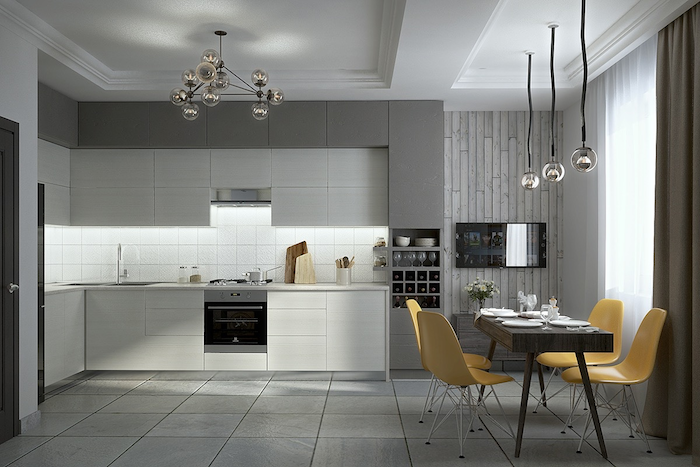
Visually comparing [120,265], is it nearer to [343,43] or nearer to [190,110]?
[190,110]

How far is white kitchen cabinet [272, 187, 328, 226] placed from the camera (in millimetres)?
6137

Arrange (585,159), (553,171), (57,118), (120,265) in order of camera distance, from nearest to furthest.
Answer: (585,159) < (553,171) < (57,118) < (120,265)

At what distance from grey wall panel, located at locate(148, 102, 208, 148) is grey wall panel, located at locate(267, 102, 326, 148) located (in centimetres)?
72

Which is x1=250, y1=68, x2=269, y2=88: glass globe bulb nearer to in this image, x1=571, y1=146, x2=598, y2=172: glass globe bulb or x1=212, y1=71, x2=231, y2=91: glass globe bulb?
x1=212, y1=71, x2=231, y2=91: glass globe bulb

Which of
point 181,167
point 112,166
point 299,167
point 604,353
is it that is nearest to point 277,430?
point 604,353

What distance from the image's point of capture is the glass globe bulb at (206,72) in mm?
3639

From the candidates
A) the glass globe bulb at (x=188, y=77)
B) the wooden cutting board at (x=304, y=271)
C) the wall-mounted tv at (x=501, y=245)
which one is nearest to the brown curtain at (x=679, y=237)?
the wall-mounted tv at (x=501, y=245)

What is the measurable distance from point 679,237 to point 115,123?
5.21 m

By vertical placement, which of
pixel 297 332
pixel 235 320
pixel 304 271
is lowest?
pixel 297 332

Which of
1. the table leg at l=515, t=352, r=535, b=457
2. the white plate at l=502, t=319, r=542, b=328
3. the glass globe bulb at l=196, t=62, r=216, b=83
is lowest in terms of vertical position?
the table leg at l=515, t=352, r=535, b=457

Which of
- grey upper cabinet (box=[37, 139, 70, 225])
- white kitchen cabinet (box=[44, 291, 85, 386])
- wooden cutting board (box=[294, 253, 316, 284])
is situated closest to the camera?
white kitchen cabinet (box=[44, 291, 85, 386])

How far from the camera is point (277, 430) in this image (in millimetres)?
4227

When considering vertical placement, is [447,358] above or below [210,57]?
below

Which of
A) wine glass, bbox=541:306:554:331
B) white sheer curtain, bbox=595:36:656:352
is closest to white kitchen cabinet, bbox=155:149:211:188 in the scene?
wine glass, bbox=541:306:554:331
